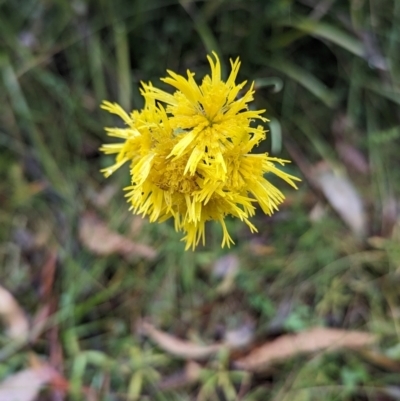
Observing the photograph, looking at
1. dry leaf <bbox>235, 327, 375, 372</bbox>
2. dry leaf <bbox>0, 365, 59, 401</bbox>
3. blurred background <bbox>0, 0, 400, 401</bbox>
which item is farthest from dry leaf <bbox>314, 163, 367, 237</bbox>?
dry leaf <bbox>0, 365, 59, 401</bbox>

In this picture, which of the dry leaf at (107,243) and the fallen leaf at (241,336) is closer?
the fallen leaf at (241,336)

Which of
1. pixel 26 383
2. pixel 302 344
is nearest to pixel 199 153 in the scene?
pixel 302 344

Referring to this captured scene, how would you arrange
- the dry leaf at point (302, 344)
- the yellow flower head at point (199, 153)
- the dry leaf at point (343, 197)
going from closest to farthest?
1. the yellow flower head at point (199, 153)
2. the dry leaf at point (302, 344)
3. the dry leaf at point (343, 197)

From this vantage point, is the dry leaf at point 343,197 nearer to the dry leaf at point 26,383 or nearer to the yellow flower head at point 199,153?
the yellow flower head at point 199,153

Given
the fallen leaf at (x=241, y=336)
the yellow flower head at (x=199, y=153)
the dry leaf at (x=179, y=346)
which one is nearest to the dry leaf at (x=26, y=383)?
the dry leaf at (x=179, y=346)

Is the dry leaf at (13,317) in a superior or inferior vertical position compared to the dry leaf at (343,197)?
inferior

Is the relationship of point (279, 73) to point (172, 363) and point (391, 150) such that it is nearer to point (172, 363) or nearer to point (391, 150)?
point (391, 150)

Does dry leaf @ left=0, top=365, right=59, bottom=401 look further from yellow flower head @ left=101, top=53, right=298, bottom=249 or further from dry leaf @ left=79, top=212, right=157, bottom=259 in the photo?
yellow flower head @ left=101, top=53, right=298, bottom=249
